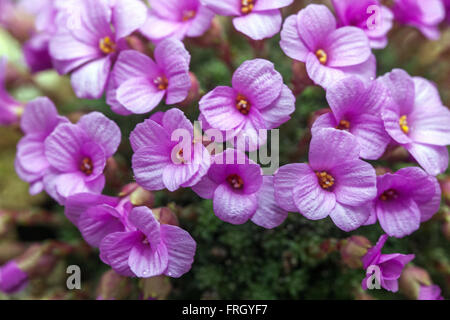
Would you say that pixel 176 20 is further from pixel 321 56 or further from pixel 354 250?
pixel 354 250

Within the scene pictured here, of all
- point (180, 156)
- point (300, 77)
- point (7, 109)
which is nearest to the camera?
point (180, 156)

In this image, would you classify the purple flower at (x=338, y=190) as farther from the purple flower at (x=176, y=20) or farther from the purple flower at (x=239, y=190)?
the purple flower at (x=176, y=20)

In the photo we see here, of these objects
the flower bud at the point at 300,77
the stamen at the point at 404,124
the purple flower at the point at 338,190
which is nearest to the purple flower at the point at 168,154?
the purple flower at the point at 338,190

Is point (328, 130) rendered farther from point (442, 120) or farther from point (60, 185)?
point (60, 185)

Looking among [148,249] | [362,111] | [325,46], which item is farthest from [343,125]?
[148,249]

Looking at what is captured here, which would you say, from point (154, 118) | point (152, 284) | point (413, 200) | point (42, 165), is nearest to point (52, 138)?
point (42, 165)

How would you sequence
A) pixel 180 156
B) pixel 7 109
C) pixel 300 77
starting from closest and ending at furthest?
pixel 180 156 → pixel 300 77 → pixel 7 109
